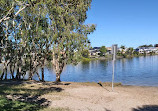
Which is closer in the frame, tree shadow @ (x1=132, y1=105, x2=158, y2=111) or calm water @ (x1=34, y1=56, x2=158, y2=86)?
tree shadow @ (x1=132, y1=105, x2=158, y2=111)

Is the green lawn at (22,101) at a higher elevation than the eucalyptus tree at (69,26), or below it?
below

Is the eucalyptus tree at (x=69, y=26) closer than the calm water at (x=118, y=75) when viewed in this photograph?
Yes

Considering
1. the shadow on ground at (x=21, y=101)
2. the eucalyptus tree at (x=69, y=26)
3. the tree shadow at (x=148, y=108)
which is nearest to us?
the shadow on ground at (x=21, y=101)

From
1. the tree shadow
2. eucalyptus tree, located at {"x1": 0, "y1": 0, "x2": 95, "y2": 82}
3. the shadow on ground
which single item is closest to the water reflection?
eucalyptus tree, located at {"x1": 0, "y1": 0, "x2": 95, "y2": 82}

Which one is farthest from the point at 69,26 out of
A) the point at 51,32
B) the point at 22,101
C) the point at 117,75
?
the point at 117,75

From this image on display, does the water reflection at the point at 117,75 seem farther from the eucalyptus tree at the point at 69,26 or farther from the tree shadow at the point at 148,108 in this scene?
the tree shadow at the point at 148,108

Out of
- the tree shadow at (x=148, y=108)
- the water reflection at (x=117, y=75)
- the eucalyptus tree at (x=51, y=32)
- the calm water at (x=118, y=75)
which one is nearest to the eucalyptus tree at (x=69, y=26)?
the eucalyptus tree at (x=51, y=32)

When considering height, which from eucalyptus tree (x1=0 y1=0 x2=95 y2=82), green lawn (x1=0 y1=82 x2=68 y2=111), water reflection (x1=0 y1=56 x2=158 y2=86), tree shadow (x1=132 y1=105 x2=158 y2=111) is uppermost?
eucalyptus tree (x1=0 y1=0 x2=95 y2=82)

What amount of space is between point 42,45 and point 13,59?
5.34 m

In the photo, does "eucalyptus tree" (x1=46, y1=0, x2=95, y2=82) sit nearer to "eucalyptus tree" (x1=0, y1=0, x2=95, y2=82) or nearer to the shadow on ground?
"eucalyptus tree" (x1=0, y1=0, x2=95, y2=82)

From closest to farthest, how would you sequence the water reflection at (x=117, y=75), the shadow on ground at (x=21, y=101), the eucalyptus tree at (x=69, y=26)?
the shadow on ground at (x=21, y=101) → the eucalyptus tree at (x=69, y=26) → the water reflection at (x=117, y=75)

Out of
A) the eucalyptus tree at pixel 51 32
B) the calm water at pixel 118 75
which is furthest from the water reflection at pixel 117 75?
the eucalyptus tree at pixel 51 32

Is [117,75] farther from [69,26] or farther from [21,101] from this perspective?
[21,101]

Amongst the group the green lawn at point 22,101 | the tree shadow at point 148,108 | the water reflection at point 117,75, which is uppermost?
the green lawn at point 22,101
